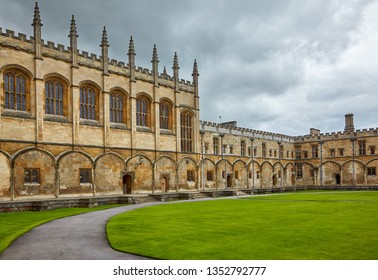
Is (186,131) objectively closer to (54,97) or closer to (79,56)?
(79,56)

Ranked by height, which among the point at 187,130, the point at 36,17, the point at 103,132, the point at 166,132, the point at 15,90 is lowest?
the point at 103,132

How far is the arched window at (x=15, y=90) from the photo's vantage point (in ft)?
83.4

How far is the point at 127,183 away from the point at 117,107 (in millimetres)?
6959

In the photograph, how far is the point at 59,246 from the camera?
33.6 ft

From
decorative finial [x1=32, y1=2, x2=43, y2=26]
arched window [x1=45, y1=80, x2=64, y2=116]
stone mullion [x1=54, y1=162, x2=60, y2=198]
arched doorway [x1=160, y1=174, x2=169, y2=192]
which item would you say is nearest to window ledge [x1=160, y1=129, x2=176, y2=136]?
arched doorway [x1=160, y1=174, x2=169, y2=192]

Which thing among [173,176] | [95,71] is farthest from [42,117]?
[173,176]

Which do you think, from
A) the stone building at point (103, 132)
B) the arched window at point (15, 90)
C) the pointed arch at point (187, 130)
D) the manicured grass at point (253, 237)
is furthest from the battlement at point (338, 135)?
the arched window at point (15, 90)

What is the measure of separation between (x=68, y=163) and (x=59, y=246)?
1857 cm

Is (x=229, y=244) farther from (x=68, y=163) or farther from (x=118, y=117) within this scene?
(x=118, y=117)

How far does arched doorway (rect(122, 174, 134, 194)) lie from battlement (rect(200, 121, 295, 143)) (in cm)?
1337

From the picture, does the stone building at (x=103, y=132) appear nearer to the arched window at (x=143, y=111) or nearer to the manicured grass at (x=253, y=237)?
the arched window at (x=143, y=111)

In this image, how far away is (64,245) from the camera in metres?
10.4

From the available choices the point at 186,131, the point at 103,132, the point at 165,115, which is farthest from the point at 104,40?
the point at 186,131

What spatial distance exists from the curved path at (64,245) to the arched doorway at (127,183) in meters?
18.2
